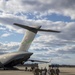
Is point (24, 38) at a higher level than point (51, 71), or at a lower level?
higher

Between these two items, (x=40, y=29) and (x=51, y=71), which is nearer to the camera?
(x=51, y=71)

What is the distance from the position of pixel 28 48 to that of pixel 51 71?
1980 centimetres

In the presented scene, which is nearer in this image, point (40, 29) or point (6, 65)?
point (40, 29)

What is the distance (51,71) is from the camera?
20938 millimetres

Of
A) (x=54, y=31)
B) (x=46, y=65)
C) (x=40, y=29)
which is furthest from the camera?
(x=40, y=29)

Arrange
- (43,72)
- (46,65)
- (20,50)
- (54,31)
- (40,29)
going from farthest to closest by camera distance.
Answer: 1. (20,50)
2. (40,29)
3. (54,31)
4. (46,65)
5. (43,72)

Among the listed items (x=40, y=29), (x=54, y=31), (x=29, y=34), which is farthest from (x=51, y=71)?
(x=29, y=34)

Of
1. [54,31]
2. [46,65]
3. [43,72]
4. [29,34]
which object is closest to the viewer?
[43,72]

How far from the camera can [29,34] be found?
3881cm

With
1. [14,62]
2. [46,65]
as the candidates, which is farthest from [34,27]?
[46,65]

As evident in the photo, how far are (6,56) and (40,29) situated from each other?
34.6 feet

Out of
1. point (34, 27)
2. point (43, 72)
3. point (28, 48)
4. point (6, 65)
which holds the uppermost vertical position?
point (34, 27)

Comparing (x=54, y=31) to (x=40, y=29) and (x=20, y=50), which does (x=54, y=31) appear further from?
(x=20, y=50)

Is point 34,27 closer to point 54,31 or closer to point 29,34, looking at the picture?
point 29,34
